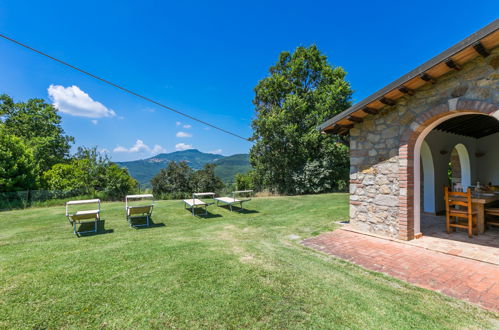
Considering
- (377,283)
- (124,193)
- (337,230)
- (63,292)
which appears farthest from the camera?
(124,193)

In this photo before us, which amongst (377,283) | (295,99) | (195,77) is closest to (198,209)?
(377,283)

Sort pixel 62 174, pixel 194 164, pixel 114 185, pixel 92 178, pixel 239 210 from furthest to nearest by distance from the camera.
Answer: pixel 194 164 → pixel 62 174 → pixel 92 178 → pixel 114 185 → pixel 239 210

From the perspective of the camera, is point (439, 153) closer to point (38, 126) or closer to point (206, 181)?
point (206, 181)

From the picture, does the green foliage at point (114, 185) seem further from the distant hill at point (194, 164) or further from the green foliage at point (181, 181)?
the distant hill at point (194, 164)

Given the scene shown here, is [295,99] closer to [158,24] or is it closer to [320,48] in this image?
[320,48]

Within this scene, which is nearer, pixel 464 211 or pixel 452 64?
pixel 452 64

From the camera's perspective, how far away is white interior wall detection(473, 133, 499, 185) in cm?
893

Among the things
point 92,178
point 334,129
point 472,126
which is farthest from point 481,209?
point 92,178

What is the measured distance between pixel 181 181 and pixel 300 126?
9.83 meters

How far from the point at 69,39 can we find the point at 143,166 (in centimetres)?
10326

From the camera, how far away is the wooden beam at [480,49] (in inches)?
146

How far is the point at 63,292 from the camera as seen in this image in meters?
2.83

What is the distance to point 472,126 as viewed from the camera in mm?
7977

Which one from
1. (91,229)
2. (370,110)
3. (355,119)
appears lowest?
(91,229)
